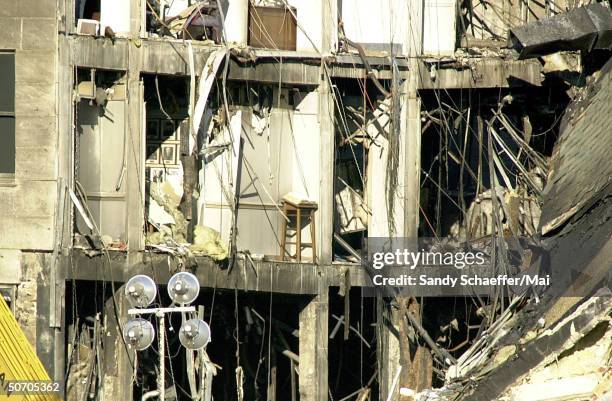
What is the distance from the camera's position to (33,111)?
39438 millimetres

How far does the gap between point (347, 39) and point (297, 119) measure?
182 centimetres

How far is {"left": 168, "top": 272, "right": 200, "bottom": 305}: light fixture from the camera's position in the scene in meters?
34.3

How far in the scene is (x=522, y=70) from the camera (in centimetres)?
4138

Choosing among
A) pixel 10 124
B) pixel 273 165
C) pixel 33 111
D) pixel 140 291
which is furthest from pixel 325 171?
pixel 140 291

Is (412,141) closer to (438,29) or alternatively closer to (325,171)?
(325,171)

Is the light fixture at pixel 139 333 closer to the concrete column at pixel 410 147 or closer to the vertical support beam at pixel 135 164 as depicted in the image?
the vertical support beam at pixel 135 164

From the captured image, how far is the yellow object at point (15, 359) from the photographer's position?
123 ft

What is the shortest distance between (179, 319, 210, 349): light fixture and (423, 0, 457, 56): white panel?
9969mm

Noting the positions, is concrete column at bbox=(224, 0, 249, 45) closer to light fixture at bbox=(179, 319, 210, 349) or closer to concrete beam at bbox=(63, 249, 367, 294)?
concrete beam at bbox=(63, 249, 367, 294)

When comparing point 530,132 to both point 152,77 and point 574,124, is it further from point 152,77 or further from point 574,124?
point 152,77

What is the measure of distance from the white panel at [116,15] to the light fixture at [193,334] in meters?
7.86

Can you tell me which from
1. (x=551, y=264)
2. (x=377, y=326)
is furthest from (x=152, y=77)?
(x=551, y=264)

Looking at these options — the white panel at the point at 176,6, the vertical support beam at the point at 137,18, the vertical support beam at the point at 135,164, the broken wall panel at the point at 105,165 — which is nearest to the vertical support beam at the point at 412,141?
the white panel at the point at 176,6

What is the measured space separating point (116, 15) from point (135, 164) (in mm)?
2814
